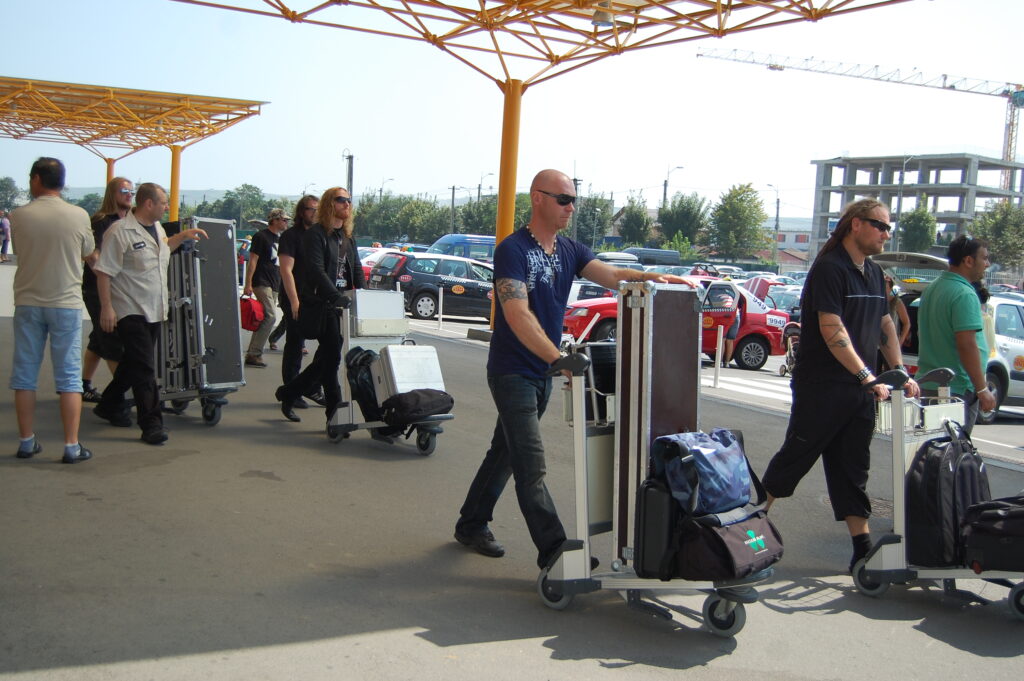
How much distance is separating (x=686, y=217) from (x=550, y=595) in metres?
88.2

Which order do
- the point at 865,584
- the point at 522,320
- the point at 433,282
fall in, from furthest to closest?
the point at 433,282
the point at 865,584
the point at 522,320

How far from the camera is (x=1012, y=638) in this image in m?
4.37

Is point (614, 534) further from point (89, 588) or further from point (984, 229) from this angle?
point (984, 229)

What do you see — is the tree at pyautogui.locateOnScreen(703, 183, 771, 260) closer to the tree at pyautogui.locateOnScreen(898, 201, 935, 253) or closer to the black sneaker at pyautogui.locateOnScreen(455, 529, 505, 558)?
Result: the tree at pyautogui.locateOnScreen(898, 201, 935, 253)

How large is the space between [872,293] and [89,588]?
13.8ft

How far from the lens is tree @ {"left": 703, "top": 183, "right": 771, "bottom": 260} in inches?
3342

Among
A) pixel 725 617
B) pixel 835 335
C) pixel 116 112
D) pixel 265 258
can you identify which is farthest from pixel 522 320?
pixel 116 112

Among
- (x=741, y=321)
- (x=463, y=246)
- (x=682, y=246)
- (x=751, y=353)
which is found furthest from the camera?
(x=682, y=246)

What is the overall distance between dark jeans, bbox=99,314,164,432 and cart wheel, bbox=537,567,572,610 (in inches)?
157

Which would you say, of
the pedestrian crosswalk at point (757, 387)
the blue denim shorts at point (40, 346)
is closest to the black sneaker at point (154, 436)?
the blue denim shorts at point (40, 346)

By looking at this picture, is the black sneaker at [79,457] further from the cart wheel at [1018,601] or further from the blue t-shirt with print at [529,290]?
the cart wheel at [1018,601]

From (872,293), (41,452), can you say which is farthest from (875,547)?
(41,452)

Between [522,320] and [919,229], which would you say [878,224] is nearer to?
[522,320]

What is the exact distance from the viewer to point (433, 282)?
2428cm
